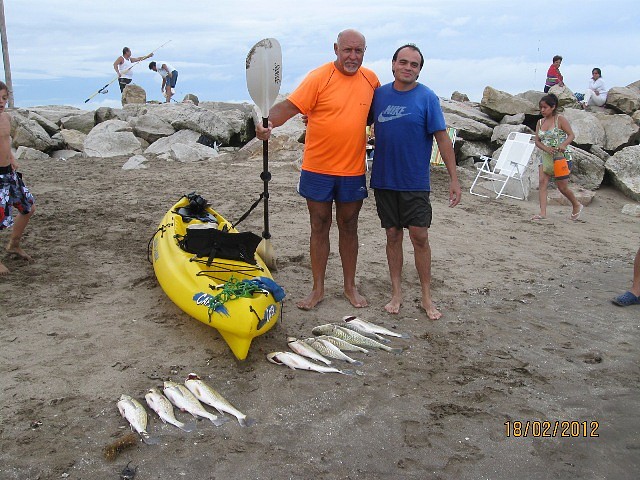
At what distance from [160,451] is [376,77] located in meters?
3.28

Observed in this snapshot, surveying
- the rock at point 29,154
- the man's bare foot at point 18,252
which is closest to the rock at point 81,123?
the rock at point 29,154

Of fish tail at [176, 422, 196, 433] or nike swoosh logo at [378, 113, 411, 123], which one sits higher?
nike swoosh logo at [378, 113, 411, 123]

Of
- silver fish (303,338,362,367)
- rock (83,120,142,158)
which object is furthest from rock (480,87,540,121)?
silver fish (303,338,362,367)

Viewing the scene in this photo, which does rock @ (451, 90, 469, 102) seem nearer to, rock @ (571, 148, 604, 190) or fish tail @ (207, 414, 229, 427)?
rock @ (571, 148, 604, 190)

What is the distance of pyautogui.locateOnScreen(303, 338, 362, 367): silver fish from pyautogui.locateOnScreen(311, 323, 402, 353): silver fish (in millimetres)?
187

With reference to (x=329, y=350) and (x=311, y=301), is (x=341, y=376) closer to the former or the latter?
(x=329, y=350)

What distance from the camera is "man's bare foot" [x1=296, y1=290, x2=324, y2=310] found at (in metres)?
5.14

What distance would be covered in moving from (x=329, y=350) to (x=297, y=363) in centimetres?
32

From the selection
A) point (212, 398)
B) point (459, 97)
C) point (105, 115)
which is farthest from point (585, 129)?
point (105, 115)

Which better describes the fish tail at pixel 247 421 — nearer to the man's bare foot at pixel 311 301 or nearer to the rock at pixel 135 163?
the man's bare foot at pixel 311 301

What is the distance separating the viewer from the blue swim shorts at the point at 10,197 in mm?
5520

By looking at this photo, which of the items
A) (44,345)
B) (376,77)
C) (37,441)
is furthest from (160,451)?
(376,77)

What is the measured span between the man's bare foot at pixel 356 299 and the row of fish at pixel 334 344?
37cm

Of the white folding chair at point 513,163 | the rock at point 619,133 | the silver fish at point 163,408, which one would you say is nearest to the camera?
the silver fish at point 163,408
